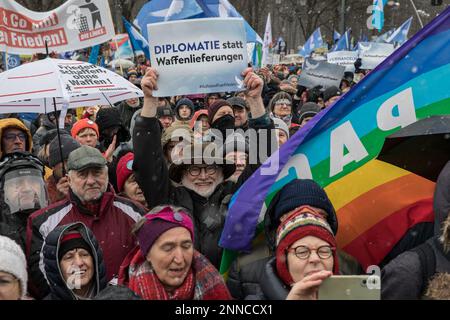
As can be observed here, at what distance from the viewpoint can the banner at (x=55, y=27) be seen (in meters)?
6.29

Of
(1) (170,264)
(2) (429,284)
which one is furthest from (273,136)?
(2) (429,284)

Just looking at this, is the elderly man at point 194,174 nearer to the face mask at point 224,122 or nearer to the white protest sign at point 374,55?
the face mask at point 224,122

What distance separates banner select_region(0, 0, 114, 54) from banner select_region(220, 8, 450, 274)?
3.41m

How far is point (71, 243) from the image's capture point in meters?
3.29

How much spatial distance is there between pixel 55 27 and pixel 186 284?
4.16m

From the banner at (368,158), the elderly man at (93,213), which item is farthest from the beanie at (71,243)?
the banner at (368,158)

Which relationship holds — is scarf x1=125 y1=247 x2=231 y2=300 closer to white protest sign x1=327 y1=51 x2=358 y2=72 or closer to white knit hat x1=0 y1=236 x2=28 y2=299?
white knit hat x1=0 y1=236 x2=28 y2=299

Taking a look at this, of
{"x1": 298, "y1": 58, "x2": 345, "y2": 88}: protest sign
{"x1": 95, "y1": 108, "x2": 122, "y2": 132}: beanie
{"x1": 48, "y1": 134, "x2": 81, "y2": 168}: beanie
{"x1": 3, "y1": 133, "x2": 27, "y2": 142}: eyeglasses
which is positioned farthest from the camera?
{"x1": 298, "y1": 58, "x2": 345, "y2": 88}: protest sign

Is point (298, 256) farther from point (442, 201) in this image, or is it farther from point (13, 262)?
point (13, 262)

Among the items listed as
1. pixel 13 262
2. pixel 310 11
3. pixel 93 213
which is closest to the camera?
pixel 13 262

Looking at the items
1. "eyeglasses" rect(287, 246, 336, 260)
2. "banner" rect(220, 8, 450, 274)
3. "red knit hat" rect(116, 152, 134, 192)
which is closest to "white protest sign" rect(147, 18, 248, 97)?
"banner" rect(220, 8, 450, 274)

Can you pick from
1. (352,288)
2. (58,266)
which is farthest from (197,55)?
(352,288)

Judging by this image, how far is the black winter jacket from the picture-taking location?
155 inches
